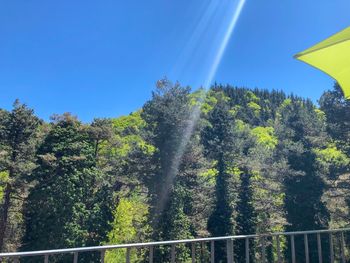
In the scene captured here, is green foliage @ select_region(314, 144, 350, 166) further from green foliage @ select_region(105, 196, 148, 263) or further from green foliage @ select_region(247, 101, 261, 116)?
green foliage @ select_region(247, 101, 261, 116)

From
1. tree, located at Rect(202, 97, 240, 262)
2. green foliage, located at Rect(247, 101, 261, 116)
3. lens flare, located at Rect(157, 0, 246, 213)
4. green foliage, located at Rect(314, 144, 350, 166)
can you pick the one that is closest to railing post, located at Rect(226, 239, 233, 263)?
lens flare, located at Rect(157, 0, 246, 213)

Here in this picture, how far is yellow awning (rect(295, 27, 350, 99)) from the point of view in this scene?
5.87 ft

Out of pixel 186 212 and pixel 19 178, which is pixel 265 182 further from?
pixel 19 178

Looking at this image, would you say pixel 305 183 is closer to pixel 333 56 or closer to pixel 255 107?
pixel 333 56

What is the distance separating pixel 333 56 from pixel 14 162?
17.2m

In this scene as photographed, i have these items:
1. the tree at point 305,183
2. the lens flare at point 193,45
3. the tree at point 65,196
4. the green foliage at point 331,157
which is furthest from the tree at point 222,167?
the tree at point 65,196

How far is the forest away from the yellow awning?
1320 cm

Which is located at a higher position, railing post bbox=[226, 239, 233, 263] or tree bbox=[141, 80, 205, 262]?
tree bbox=[141, 80, 205, 262]

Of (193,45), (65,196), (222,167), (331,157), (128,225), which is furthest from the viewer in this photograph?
(193,45)

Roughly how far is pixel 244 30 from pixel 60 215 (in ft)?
37.7

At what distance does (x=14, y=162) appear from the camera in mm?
16688

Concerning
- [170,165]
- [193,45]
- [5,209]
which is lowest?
[5,209]

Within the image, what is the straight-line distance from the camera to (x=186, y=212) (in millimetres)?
17219

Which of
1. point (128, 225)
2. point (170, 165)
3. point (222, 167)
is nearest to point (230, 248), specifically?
point (170, 165)
